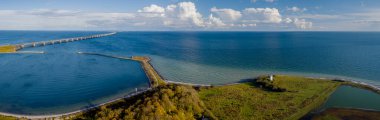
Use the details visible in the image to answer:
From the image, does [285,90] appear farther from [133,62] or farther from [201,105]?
[133,62]

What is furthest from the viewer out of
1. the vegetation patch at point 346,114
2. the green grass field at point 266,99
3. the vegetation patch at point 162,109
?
the green grass field at point 266,99

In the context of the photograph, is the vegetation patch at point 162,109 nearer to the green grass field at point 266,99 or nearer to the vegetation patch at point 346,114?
the green grass field at point 266,99

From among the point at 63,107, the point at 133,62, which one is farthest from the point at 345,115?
the point at 133,62

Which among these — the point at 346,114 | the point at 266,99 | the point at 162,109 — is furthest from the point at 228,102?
the point at 346,114

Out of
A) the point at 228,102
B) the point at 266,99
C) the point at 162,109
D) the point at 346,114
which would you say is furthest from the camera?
the point at 266,99

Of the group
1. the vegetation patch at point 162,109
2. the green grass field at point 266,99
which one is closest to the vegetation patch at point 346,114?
the green grass field at point 266,99

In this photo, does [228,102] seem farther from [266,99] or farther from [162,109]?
[162,109]
